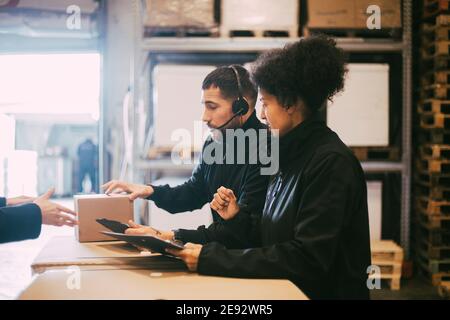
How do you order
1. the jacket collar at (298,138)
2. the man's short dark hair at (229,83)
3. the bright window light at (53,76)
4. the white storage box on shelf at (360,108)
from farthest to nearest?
the bright window light at (53,76) < the white storage box on shelf at (360,108) < the man's short dark hair at (229,83) < the jacket collar at (298,138)

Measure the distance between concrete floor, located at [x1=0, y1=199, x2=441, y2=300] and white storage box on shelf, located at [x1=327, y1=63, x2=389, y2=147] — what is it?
147cm

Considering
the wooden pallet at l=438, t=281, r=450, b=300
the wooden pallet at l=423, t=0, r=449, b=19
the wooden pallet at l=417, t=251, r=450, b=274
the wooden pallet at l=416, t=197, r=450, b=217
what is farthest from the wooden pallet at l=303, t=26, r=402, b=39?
the wooden pallet at l=438, t=281, r=450, b=300

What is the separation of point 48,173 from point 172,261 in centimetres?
1186

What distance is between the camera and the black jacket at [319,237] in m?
1.55

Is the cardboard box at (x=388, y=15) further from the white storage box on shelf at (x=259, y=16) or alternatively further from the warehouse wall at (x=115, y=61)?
the warehouse wall at (x=115, y=61)

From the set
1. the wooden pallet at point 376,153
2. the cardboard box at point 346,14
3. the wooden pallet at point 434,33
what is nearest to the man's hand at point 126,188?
the wooden pallet at point 376,153

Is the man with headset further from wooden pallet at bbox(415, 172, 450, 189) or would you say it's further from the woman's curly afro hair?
wooden pallet at bbox(415, 172, 450, 189)

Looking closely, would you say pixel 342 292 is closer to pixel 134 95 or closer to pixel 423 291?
pixel 423 291

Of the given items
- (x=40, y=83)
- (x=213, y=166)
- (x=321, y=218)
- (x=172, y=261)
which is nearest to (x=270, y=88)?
(x=321, y=218)

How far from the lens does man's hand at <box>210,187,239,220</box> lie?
2.13 m

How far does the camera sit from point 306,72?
1.85 meters

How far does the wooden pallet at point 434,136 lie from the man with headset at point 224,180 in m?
2.58

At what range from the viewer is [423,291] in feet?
14.2

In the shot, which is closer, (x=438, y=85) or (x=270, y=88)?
(x=270, y=88)
